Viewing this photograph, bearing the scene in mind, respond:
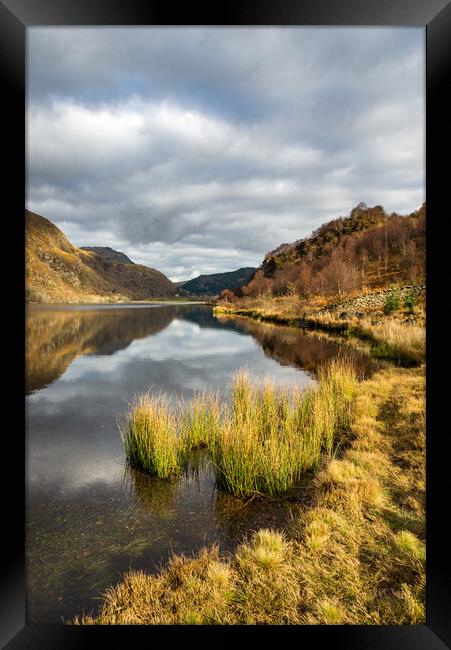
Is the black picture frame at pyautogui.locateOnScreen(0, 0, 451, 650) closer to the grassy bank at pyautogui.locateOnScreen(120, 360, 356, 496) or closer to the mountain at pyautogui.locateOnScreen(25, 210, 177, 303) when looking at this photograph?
the grassy bank at pyautogui.locateOnScreen(120, 360, 356, 496)

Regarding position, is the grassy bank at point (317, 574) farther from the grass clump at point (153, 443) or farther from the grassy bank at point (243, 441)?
the grass clump at point (153, 443)

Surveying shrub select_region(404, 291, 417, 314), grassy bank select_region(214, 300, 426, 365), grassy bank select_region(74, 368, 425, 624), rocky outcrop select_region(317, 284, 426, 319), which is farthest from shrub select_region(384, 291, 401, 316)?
grassy bank select_region(74, 368, 425, 624)

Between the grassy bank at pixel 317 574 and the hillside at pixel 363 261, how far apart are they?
29.0 m

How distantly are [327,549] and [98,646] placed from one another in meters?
2.14

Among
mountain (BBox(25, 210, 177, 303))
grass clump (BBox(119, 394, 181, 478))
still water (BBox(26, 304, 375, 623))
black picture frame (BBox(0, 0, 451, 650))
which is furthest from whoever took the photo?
mountain (BBox(25, 210, 177, 303))

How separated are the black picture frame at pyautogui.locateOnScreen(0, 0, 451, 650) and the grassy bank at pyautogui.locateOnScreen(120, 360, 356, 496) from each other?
2.75m

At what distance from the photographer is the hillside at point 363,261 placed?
39562mm

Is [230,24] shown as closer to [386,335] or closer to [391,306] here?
[386,335]

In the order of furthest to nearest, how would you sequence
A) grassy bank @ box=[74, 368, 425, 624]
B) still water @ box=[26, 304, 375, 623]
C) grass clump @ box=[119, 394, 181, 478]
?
grass clump @ box=[119, 394, 181, 478] < still water @ box=[26, 304, 375, 623] < grassy bank @ box=[74, 368, 425, 624]

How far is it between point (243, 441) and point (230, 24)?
178 inches

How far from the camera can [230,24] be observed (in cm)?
239

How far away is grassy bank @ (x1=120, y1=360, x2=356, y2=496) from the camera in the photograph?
481 cm

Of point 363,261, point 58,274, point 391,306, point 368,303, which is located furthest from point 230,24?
point 58,274

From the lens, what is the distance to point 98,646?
1979 mm
